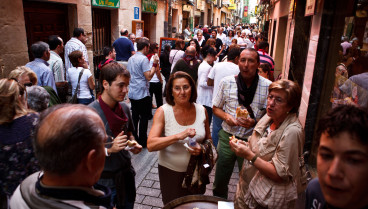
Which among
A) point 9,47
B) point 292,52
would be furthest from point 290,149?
point 9,47

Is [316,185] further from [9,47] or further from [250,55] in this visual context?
[9,47]

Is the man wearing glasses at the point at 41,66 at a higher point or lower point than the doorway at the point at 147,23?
lower

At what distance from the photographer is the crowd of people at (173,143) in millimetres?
1107

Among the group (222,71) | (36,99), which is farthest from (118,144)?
(222,71)

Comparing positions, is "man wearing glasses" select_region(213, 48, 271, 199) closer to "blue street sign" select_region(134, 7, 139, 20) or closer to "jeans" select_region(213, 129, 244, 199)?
"jeans" select_region(213, 129, 244, 199)

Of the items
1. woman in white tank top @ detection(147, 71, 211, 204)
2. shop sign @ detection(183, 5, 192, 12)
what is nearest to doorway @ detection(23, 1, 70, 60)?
woman in white tank top @ detection(147, 71, 211, 204)

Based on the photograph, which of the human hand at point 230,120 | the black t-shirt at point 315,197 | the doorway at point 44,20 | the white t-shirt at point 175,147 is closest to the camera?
the black t-shirt at point 315,197

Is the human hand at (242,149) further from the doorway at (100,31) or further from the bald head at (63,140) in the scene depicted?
the doorway at (100,31)

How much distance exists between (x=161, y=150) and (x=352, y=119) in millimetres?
1859

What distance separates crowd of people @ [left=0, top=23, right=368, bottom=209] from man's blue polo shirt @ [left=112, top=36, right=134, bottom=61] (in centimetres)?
327

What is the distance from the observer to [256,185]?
2137 mm

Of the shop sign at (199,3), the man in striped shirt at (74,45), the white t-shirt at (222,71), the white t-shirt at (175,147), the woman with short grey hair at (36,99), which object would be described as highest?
the shop sign at (199,3)

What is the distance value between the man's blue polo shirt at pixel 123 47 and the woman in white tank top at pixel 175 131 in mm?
5559

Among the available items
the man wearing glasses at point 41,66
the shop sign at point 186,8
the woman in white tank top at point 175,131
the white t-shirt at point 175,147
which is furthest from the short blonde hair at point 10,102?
the shop sign at point 186,8
